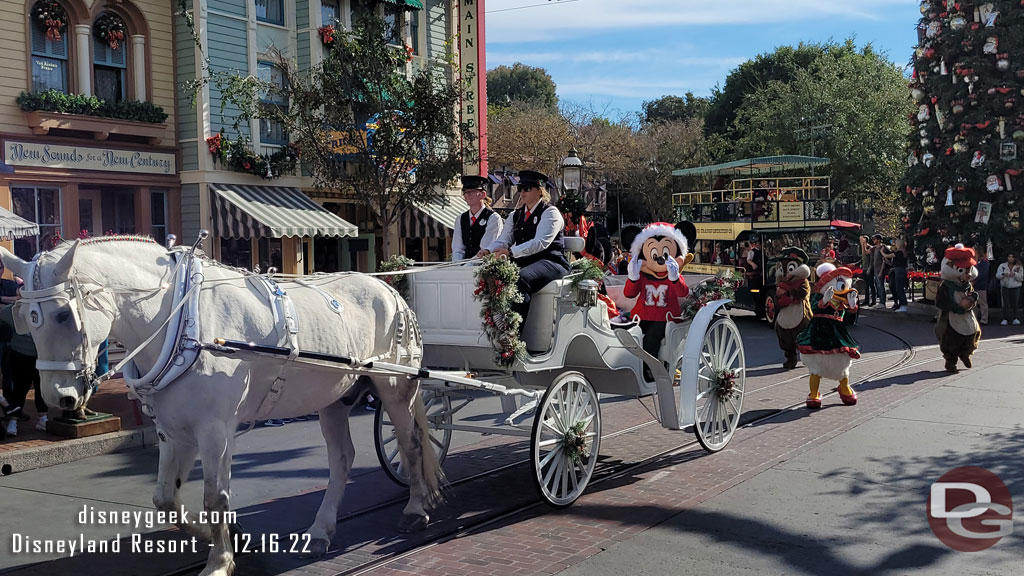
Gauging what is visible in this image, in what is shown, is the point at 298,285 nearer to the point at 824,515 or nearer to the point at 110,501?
the point at 110,501

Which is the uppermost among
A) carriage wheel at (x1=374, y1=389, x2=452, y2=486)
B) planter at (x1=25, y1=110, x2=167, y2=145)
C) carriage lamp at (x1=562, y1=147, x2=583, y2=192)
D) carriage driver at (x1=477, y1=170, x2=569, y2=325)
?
planter at (x1=25, y1=110, x2=167, y2=145)

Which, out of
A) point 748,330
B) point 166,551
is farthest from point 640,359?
point 748,330

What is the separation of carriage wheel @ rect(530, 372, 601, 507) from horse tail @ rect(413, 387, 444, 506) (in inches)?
29.2

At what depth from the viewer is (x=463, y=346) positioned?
7211 millimetres

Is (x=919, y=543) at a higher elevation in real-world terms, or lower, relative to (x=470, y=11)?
lower

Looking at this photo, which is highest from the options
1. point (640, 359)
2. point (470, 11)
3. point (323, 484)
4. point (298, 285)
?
point (470, 11)

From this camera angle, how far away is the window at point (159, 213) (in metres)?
19.9

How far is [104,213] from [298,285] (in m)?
14.7

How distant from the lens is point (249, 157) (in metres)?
20.4

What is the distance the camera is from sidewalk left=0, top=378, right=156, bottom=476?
854 centimetres

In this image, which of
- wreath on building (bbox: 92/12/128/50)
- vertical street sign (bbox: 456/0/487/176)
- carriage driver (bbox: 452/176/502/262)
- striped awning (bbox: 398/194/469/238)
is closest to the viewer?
carriage driver (bbox: 452/176/502/262)

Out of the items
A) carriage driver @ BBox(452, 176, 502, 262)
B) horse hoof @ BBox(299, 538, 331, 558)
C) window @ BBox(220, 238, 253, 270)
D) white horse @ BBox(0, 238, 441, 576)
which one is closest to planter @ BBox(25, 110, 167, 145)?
window @ BBox(220, 238, 253, 270)

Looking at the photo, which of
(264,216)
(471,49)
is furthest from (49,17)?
(471,49)

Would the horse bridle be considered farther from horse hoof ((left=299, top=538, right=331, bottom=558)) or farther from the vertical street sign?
the vertical street sign
